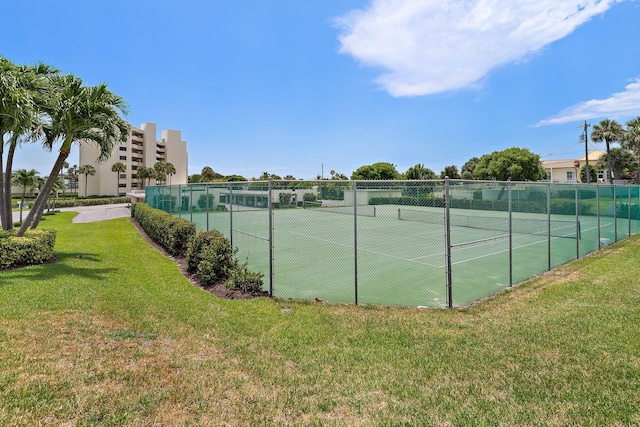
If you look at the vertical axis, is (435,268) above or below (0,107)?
below

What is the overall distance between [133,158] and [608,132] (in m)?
82.4

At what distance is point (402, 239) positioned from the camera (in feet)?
55.6

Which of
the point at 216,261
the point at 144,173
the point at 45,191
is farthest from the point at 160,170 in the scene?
the point at 216,261

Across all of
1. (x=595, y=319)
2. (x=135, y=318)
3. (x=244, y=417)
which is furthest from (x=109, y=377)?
(x=595, y=319)

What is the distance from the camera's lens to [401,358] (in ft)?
12.8

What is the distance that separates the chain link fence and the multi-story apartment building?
58.3 metres

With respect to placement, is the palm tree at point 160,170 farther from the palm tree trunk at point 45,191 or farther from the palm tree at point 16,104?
the palm tree trunk at point 45,191

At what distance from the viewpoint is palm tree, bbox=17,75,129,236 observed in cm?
916

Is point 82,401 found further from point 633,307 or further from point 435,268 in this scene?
point 435,268

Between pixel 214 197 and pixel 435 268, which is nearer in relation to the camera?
pixel 435 268

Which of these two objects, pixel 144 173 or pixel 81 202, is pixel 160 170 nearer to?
pixel 144 173

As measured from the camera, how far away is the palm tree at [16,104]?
7.98 metres

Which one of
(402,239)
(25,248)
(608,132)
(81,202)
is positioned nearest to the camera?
(25,248)

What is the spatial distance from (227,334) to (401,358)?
2372 mm
